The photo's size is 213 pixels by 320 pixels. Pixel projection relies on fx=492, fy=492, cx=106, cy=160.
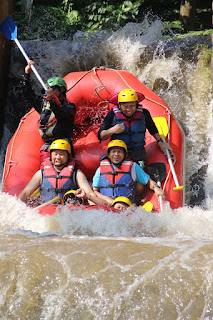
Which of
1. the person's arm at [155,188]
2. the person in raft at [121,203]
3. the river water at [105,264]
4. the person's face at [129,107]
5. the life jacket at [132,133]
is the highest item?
the person's face at [129,107]

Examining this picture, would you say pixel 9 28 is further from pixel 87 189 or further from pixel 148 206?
pixel 148 206

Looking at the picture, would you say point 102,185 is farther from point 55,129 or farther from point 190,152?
point 190,152

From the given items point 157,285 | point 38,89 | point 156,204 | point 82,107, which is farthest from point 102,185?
point 38,89

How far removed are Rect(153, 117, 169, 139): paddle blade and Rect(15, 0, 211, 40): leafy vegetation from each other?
10.1 feet

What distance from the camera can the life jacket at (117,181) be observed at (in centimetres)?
441

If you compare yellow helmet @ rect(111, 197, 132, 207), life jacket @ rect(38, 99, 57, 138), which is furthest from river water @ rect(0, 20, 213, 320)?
life jacket @ rect(38, 99, 57, 138)

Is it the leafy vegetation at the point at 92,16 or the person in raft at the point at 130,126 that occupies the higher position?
the leafy vegetation at the point at 92,16

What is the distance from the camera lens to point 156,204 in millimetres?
4375

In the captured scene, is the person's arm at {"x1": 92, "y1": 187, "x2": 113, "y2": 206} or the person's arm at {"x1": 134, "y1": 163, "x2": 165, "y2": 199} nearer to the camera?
the person's arm at {"x1": 92, "y1": 187, "x2": 113, "y2": 206}

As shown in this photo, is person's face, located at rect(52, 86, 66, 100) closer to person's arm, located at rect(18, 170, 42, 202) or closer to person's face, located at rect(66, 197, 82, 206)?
person's arm, located at rect(18, 170, 42, 202)

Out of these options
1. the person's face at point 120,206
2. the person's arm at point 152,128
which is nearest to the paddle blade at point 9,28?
the person's arm at point 152,128

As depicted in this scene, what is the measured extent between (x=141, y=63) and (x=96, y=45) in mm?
685

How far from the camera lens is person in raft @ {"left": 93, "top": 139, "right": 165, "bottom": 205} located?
A: 442cm

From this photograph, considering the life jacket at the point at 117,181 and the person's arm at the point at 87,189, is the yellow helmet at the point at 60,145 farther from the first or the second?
the life jacket at the point at 117,181
